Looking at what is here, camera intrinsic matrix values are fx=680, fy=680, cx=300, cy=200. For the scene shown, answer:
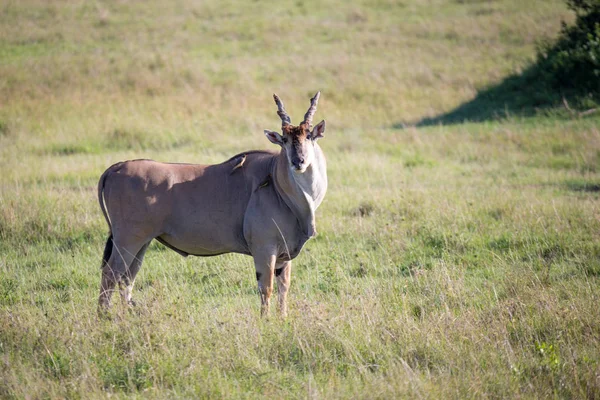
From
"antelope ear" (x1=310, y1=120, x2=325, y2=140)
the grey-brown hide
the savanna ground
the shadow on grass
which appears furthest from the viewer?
the shadow on grass

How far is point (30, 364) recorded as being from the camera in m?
5.51

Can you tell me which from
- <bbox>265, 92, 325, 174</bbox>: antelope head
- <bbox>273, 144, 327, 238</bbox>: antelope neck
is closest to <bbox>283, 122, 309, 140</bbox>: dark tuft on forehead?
<bbox>265, 92, 325, 174</bbox>: antelope head

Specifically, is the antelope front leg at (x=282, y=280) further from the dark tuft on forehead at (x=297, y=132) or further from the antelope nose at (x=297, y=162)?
the dark tuft on forehead at (x=297, y=132)

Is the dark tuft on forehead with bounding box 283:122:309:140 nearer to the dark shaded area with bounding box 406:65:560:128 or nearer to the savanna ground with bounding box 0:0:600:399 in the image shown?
the savanna ground with bounding box 0:0:600:399

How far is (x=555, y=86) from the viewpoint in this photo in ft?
64.8

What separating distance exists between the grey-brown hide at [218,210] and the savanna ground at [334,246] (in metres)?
0.51

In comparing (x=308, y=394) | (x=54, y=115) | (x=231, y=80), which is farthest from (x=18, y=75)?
(x=308, y=394)

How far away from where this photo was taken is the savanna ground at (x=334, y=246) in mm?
5391

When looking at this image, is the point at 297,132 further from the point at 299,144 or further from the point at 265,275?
the point at 265,275

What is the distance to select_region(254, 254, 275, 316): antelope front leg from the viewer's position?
6531mm

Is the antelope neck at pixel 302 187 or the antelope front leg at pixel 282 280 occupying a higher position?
the antelope neck at pixel 302 187

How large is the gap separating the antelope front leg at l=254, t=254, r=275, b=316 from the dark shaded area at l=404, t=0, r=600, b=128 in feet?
43.6

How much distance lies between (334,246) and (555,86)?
1331 cm

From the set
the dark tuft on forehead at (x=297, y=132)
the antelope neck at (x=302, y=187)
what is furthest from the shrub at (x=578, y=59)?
the dark tuft on forehead at (x=297, y=132)
